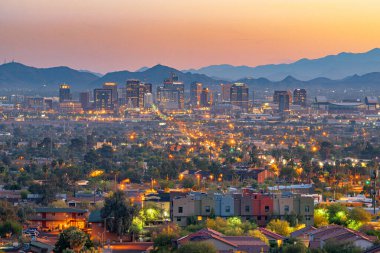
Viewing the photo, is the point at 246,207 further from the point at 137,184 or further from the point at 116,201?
the point at 137,184

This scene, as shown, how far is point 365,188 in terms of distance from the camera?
5700 cm

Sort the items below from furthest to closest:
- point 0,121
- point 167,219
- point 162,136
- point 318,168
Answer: point 0,121, point 162,136, point 318,168, point 167,219

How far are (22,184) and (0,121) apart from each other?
136 m

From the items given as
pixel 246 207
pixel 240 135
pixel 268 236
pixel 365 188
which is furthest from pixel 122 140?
pixel 268 236

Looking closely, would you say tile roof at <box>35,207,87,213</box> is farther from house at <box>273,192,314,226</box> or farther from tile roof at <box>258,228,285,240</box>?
tile roof at <box>258,228,285,240</box>

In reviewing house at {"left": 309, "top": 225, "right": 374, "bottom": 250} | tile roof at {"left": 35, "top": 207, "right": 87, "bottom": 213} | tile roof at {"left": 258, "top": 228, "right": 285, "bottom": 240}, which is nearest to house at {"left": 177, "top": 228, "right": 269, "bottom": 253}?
house at {"left": 309, "top": 225, "right": 374, "bottom": 250}

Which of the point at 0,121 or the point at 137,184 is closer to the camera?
the point at 137,184

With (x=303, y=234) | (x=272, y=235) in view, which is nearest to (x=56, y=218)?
(x=272, y=235)

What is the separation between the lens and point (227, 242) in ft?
104

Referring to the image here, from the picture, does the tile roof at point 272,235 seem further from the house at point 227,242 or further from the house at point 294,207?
the house at point 294,207

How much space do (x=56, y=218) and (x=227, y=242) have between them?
45.8 feet

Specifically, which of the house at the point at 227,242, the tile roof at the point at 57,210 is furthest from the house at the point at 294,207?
the house at the point at 227,242

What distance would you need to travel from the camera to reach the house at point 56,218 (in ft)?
141

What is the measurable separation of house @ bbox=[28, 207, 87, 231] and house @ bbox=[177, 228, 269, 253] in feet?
36.4
